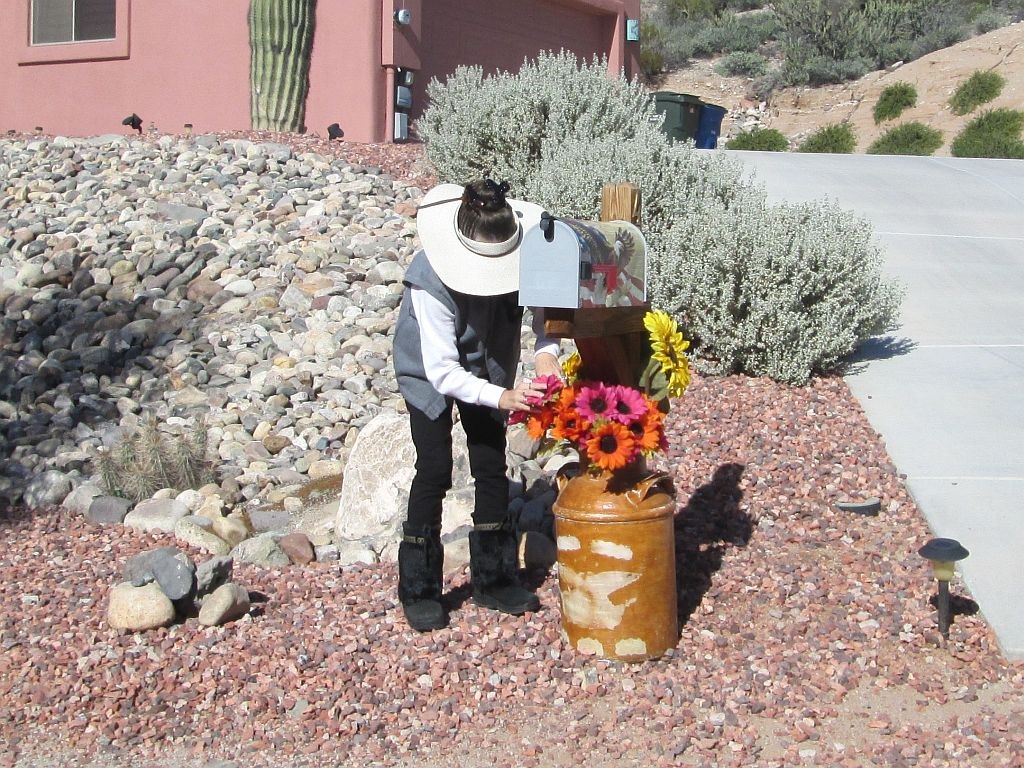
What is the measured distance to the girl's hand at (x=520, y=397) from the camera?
4.19 meters

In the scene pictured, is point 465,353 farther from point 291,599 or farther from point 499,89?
point 499,89

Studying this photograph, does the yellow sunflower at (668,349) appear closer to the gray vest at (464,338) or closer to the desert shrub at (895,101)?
the gray vest at (464,338)

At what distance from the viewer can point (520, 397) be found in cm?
419

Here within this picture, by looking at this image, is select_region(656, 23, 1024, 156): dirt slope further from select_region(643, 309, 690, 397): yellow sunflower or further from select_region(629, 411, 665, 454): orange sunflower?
select_region(629, 411, 665, 454): orange sunflower

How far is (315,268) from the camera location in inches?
361

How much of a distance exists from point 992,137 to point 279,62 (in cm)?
1621

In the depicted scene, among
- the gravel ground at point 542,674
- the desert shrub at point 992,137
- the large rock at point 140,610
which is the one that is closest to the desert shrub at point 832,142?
the desert shrub at point 992,137

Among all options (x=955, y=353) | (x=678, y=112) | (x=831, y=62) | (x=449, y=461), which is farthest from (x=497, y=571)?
(x=831, y=62)

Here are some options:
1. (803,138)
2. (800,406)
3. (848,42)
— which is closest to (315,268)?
(800,406)

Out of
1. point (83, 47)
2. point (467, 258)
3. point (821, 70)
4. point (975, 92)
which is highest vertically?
point (821, 70)

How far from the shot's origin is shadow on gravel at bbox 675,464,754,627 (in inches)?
198

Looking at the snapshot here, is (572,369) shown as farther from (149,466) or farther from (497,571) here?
(149,466)

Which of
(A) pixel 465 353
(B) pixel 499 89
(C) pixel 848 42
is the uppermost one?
(C) pixel 848 42

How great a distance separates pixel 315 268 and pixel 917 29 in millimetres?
32968
